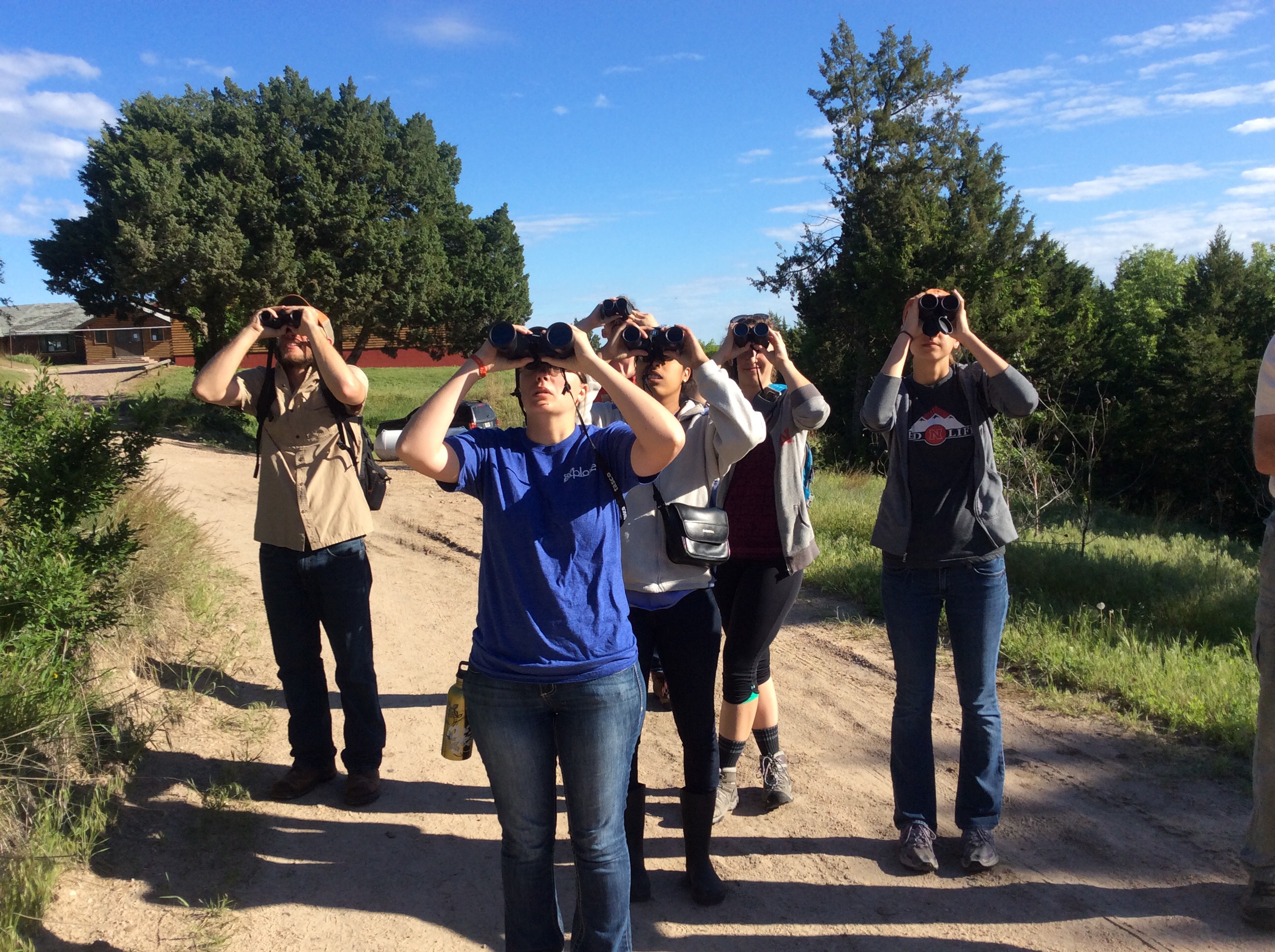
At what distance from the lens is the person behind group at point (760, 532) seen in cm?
361

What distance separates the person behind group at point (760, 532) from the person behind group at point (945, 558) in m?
0.33

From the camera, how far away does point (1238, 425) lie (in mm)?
20188

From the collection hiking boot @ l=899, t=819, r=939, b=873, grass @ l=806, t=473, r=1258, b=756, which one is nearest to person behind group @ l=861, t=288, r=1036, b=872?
hiking boot @ l=899, t=819, r=939, b=873

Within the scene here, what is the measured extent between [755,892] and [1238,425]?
21653 millimetres

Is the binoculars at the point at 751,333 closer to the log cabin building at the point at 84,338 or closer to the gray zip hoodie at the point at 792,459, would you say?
the gray zip hoodie at the point at 792,459

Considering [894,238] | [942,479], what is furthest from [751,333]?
[894,238]

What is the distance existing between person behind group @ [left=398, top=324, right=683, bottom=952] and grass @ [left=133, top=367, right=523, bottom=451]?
98.2 inches

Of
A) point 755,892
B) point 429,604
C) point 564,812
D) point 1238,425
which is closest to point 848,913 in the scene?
point 755,892

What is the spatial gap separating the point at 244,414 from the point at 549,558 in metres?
6.95

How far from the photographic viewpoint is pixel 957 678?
11.3ft

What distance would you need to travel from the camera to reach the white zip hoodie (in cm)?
293

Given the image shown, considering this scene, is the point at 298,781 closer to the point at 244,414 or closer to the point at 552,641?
the point at 552,641

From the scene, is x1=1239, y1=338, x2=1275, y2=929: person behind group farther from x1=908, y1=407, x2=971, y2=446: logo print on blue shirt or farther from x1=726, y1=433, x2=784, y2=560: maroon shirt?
x1=726, y1=433, x2=784, y2=560: maroon shirt

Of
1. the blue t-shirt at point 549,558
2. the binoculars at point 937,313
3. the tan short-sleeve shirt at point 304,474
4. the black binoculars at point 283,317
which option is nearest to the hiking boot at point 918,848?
the blue t-shirt at point 549,558
